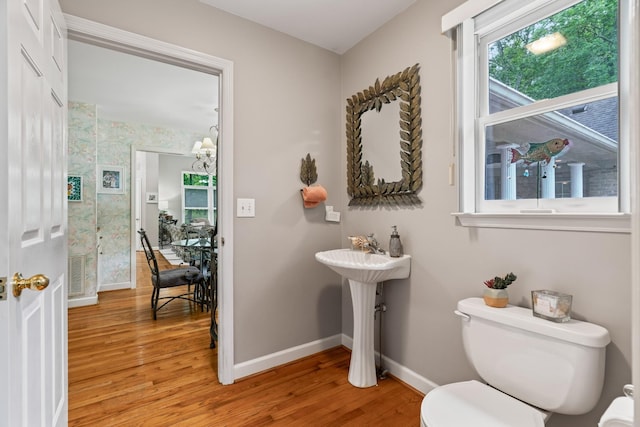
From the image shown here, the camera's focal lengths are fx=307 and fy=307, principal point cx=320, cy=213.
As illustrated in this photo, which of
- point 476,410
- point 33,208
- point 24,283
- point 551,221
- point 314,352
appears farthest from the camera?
Result: point 314,352

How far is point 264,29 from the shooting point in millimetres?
2188

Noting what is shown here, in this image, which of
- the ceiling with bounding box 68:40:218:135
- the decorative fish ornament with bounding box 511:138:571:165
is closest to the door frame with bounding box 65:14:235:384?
the ceiling with bounding box 68:40:218:135

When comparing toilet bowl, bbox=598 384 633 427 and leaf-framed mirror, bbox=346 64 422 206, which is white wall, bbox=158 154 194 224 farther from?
toilet bowl, bbox=598 384 633 427

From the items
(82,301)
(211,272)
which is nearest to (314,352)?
(211,272)

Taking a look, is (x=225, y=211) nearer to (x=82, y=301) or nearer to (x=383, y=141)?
(x=383, y=141)

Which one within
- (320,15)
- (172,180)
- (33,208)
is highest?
(320,15)

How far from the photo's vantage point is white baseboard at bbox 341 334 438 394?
1.86 m

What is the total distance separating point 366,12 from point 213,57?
1.05 m

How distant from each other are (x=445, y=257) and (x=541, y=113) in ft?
2.80

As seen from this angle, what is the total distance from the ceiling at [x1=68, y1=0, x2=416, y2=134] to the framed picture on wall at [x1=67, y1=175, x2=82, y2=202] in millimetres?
930

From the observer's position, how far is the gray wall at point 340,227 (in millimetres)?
1295

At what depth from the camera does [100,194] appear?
428 cm

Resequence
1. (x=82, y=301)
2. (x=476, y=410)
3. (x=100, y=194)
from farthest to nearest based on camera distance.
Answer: (x=100, y=194) < (x=82, y=301) < (x=476, y=410)

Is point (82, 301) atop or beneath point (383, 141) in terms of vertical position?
beneath
